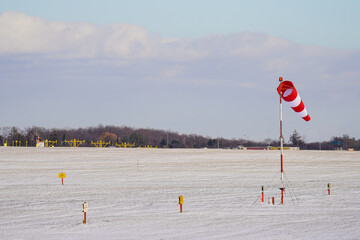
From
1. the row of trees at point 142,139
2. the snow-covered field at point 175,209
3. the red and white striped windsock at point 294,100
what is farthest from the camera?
the row of trees at point 142,139

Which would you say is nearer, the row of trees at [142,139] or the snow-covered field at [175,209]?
the snow-covered field at [175,209]

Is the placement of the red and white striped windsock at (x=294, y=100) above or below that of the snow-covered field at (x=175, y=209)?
above

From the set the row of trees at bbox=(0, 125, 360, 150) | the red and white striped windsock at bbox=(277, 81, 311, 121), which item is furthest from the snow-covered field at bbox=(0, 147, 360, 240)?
the row of trees at bbox=(0, 125, 360, 150)

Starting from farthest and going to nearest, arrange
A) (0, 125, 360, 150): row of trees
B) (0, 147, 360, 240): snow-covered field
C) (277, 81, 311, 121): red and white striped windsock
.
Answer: (0, 125, 360, 150): row of trees → (277, 81, 311, 121): red and white striped windsock → (0, 147, 360, 240): snow-covered field

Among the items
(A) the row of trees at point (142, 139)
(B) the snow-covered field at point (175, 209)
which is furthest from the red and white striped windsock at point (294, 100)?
(A) the row of trees at point (142, 139)

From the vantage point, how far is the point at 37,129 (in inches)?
5832

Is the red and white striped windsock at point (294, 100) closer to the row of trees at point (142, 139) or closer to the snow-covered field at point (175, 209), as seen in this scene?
the snow-covered field at point (175, 209)

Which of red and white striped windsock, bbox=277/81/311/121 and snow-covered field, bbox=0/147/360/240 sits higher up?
red and white striped windsock, bbox=277/81/311/121

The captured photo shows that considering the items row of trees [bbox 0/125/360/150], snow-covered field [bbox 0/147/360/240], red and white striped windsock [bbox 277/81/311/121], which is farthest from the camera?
row of trees [bbox 0/125/360/150]

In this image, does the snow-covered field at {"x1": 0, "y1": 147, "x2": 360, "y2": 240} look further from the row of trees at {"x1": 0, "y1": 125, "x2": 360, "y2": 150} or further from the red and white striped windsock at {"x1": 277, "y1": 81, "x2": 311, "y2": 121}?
the row of trees at {"x1": 0, "y1": 125, "x2": 360, "y2": 150}

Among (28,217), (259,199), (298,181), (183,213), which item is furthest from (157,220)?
(298,181)

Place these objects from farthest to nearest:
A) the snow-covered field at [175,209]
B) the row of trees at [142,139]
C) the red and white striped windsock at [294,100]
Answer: the row of trees at [142,139]
the red and white striped windsock at [294,100]
the snow-covered field at [175,209]

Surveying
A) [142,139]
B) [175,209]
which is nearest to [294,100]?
[175,209]

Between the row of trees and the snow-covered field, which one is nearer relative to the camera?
the snow-covered field
